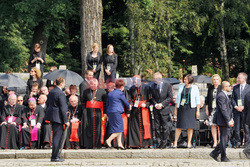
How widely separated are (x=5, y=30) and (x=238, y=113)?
2062 centimetres

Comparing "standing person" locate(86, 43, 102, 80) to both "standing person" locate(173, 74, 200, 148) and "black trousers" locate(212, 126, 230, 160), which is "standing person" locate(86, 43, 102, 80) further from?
"black trousers" locate(212, 126, 230, 160)

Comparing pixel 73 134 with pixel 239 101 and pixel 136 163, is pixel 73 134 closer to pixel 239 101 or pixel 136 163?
pixel 136 163

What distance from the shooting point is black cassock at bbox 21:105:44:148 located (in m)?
14.1

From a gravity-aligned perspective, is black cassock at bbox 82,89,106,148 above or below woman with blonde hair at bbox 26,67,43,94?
below

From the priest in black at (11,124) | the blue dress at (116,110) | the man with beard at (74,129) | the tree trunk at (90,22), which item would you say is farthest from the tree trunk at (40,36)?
the blue dress at (116,110)

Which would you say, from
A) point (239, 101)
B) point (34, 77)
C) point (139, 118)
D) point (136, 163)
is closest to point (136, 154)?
point (136, 163)

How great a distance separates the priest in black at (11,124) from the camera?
46.1 ft

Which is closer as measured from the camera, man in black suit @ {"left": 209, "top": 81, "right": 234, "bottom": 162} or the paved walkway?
the paved walkway

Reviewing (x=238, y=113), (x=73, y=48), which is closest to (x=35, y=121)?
(x=238, y=113)

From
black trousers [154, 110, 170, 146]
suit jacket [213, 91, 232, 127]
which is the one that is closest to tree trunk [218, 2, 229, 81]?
black trousers [154, 110, 170, 146]

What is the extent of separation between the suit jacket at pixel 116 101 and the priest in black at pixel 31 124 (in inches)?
103

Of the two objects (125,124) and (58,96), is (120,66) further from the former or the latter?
(58,96)

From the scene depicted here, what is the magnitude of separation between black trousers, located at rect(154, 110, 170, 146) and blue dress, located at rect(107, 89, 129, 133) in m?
1.09

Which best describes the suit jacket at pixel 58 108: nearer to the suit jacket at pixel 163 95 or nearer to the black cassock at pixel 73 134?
the black cassock at pixel 73 134
